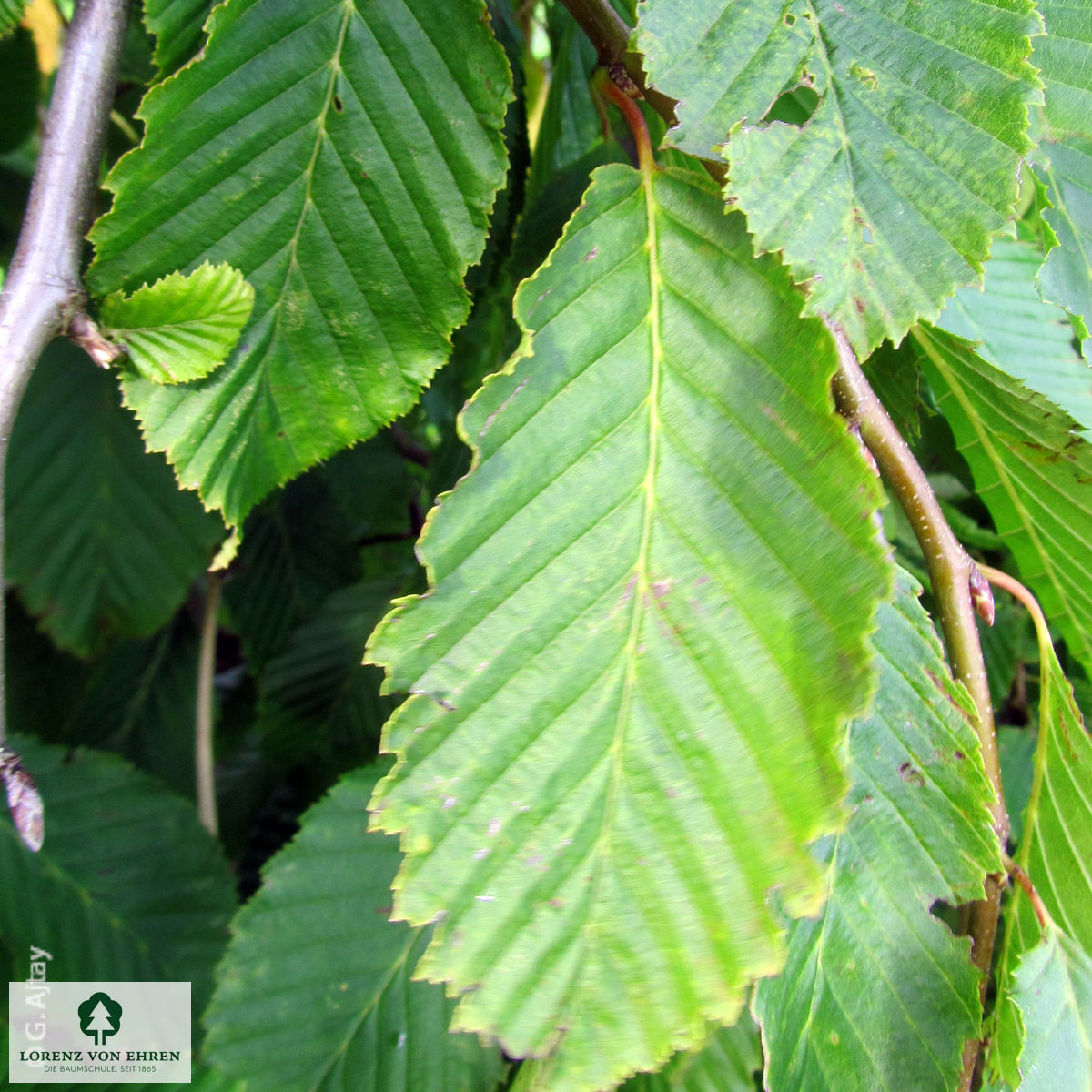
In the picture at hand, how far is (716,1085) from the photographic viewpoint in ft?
1.92

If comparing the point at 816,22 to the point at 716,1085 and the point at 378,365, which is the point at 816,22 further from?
the point at 716,1085

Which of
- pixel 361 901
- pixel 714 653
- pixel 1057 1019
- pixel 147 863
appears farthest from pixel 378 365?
pixel 147 863

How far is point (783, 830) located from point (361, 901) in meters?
0.41

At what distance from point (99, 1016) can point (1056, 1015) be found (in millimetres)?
754

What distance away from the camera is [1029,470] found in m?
0.50

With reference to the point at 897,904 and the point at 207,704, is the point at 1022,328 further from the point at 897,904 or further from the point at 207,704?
the point at 207,704

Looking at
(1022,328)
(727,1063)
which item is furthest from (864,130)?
(727,1063)

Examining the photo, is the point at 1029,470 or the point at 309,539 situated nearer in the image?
the point at 1029,470

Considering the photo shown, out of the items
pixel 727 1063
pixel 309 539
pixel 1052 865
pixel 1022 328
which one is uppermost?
pixel 309 539

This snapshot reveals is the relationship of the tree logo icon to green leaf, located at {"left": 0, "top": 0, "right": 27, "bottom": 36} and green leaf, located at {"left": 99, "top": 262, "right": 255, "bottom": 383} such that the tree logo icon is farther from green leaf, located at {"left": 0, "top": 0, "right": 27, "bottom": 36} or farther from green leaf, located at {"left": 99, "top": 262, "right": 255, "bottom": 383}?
green leaf, located at {"left": 0, "top": 0, "right": 27, "bottom": 36}

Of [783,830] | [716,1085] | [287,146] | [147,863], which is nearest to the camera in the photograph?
[783,830]

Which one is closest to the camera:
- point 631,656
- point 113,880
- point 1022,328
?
point 631,656

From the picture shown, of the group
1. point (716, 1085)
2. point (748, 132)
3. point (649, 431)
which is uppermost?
point (748, 132)

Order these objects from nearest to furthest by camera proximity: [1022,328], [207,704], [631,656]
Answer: [631,656] → [1022,328] → [207,704]
